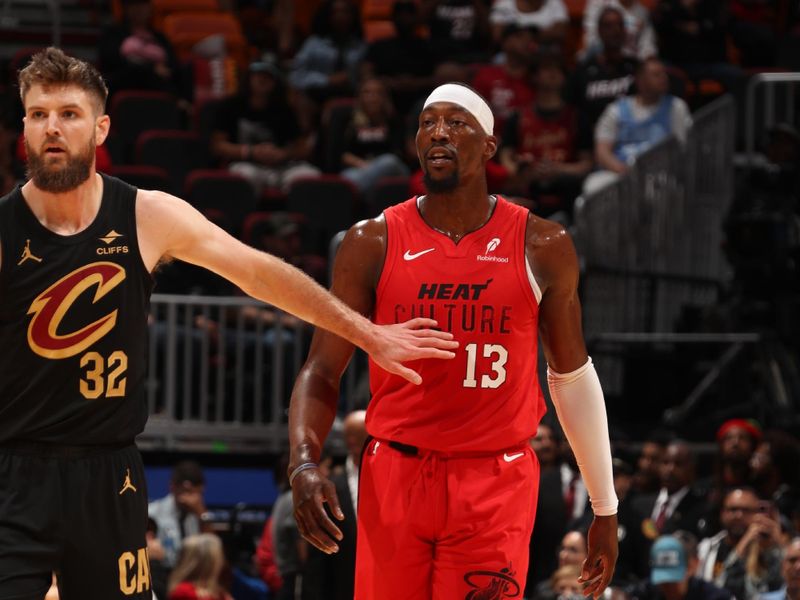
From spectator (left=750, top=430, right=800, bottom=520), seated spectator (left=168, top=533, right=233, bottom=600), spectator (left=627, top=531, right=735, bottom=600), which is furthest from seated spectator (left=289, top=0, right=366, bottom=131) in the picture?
spectator (left=627, top=531, right=735, bottom=600)

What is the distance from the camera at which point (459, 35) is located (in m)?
17.3

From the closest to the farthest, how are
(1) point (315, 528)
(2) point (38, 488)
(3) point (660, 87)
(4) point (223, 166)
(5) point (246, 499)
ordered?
(2) point (38, 488), (1) point (315, 528), (5) point (246, 499), (3) point (660, 87), (4) point (223, 166)


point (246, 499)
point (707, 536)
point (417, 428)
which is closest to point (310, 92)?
point (246, 499)

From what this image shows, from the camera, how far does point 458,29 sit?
56.9 ft

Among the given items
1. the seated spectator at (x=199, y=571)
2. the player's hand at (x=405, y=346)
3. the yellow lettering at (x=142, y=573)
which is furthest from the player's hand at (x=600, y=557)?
the seated spectator at (x=199, y=571)

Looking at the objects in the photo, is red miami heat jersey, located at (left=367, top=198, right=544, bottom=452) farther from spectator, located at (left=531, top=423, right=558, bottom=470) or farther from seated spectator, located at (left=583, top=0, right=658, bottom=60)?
seated spectator, located at (left=583, top=0, right=658, bottom=60)

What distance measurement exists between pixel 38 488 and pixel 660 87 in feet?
34.8

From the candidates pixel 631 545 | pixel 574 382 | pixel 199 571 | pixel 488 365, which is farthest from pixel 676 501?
pixel 488 365

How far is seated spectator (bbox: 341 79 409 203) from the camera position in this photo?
15.1 meters

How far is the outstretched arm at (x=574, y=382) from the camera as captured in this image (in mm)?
5820

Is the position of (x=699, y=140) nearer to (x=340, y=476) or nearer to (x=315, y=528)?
(x=340, y=476)

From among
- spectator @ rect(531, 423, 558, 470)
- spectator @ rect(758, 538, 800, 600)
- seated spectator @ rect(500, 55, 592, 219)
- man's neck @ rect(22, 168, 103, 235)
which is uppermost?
seated spectator @ rect(500, 55, 592, 219)

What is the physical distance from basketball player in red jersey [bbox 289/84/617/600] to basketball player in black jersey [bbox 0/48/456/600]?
722mm

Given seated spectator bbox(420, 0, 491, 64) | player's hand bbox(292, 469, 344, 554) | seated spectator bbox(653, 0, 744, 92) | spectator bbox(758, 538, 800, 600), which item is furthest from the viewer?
seated spectator bbox(420, 0, 491, 64)
